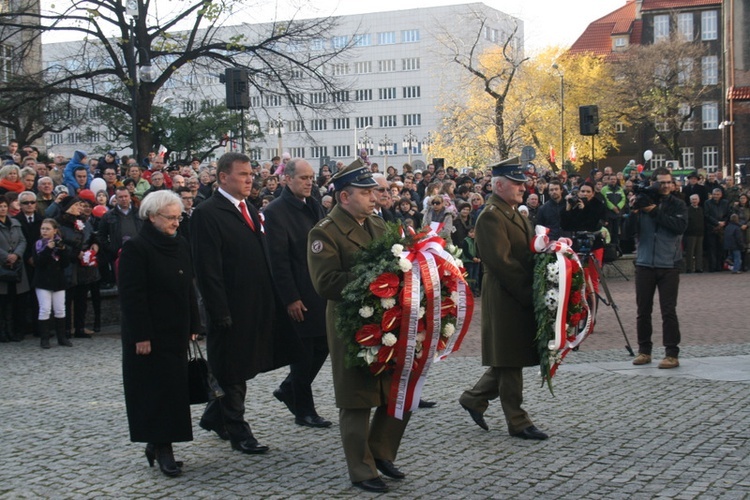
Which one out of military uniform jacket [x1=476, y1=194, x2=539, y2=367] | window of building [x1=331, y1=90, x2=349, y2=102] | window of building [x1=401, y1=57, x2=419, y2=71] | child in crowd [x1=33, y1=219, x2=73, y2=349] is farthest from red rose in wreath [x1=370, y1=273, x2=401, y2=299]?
window of building [x1=401, y1=57, x2=419, y2=71]

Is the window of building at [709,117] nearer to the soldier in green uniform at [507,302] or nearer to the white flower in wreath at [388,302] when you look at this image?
the soldier in green uniform at [507,302]

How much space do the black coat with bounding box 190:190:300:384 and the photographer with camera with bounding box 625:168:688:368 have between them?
469cm

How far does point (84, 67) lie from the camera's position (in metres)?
29.0

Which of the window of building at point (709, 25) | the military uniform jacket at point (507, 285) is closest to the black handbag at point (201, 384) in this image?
the military uniform jacket at point (507, 285)

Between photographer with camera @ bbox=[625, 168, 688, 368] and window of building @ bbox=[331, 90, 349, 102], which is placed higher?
window of building @ bbox=[331, 90, 349, 102]

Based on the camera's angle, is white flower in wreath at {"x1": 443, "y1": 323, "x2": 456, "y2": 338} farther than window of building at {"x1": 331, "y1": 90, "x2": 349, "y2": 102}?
No

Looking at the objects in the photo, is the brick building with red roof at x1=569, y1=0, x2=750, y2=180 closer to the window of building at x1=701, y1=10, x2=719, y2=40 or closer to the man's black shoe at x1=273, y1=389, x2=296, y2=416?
the window of building at x1=701, y1=10, x2=719, y2=40

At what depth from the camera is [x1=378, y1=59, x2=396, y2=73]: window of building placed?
11375 centimetres

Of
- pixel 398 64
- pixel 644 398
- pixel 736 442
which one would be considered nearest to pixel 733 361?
pixel 644 398

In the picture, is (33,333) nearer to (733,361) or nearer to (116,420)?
(116,420)

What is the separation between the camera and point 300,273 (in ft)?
26.7

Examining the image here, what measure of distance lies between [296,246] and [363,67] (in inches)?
4293

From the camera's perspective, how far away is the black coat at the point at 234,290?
7.25 meters

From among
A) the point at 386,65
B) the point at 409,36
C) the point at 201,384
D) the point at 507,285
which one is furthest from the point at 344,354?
the point at 386,65
